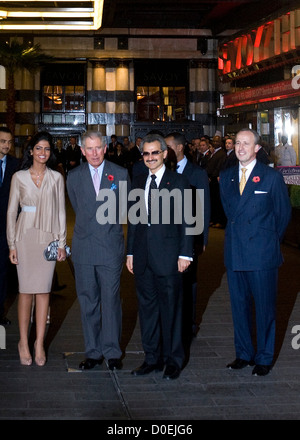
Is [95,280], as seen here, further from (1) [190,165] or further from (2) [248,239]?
(1) [190,165]

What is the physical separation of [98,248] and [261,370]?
174 cm

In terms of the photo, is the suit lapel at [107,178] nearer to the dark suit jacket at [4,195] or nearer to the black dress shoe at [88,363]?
the black dress shoe at [88,363]

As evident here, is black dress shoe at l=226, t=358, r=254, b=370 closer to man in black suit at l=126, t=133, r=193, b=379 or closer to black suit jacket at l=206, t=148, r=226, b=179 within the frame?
man in black suit at l=126, t=133, r=193, b=379

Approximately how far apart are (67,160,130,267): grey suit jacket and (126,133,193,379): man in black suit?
18 centimetres

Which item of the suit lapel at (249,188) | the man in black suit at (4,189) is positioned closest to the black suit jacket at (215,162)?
the man in black suit at (4,189)

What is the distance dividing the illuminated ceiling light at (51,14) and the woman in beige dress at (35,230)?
10.1 m

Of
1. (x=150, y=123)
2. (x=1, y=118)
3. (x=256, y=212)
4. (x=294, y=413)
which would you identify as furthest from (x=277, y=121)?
(x=294, y=413)

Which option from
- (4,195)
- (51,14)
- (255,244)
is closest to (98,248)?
(255,244)

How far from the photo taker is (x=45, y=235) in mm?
7008

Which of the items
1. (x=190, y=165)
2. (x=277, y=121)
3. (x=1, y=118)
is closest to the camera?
(x=190, y=165)

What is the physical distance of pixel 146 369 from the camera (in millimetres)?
6648

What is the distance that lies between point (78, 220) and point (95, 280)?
1.82 feet

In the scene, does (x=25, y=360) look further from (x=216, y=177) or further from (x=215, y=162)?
(x=215, y=162)

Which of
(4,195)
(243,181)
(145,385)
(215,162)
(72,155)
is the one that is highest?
(72,155)
